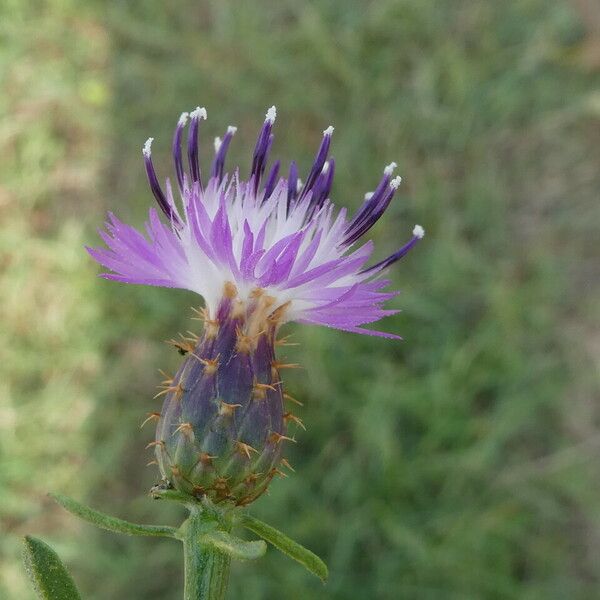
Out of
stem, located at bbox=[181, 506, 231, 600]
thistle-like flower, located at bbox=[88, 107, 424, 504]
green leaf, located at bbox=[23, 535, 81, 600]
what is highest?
thistle-like flower, located at bbox=[88, 107, 424, 504]

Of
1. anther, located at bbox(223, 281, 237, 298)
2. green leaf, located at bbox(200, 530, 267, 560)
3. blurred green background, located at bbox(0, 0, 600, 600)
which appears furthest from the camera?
blurred green background, located at bbox(0, 0, 600, 600)

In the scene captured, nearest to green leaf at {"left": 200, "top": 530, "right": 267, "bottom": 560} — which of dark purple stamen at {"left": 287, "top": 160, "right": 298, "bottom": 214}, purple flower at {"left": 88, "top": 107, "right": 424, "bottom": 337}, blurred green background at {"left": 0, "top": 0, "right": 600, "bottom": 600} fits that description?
purple flower at {"left": 88, "top": 107, "right": 424, "bottom": 337}

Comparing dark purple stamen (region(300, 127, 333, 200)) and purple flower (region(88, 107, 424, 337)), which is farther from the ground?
dark purple stamen (region(300, 127, 333, 200))

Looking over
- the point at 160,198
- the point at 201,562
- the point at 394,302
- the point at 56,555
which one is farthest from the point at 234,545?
the point at 394,302

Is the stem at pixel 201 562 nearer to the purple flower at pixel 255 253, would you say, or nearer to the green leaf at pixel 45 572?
the green leaf at pixel 45 572

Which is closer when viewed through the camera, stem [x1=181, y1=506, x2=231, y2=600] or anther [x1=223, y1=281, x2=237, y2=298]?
stem [x1=181, y1=506, x2=231, y2=600]

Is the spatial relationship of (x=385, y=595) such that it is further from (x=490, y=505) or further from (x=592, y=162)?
(x=592, y=162)

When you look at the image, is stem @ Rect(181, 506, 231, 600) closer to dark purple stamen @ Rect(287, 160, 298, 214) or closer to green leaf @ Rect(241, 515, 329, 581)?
green leaf @ Rect(241, 515, 329, 581)

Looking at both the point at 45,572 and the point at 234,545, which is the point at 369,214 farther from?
the point at 45,572
